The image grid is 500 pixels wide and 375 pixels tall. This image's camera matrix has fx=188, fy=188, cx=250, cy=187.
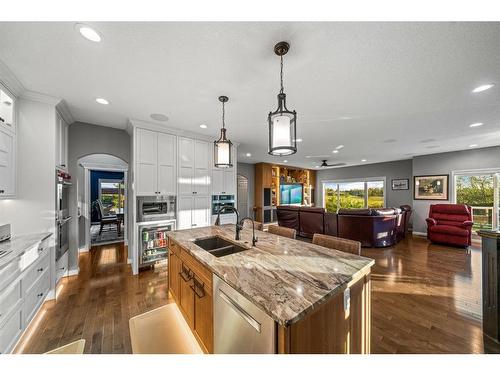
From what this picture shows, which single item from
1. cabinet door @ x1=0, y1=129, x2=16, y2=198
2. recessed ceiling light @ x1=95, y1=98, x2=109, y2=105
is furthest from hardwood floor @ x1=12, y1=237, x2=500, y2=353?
recessed ceiling light @ x1=95, y1=98, x2=109, y2=105

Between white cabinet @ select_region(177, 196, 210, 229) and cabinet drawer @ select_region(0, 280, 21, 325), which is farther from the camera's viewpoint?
white cabinet @ select_region(177, 196, 210, 229)

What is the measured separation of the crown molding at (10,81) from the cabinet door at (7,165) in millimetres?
492

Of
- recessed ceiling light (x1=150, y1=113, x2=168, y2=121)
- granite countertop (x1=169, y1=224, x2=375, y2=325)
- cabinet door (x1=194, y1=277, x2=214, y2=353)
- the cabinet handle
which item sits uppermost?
recessed ceiling light (x1=150, y1=113, x2=168, y2=121)

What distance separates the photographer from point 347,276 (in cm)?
110

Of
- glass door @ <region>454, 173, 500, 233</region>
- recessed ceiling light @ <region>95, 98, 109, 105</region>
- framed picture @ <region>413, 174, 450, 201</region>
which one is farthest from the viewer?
framed picture @ <region>413, 174, 450, 201</region>

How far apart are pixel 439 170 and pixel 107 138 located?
28.4ft

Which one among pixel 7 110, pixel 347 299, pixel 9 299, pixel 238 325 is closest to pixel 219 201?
pixel 9 299

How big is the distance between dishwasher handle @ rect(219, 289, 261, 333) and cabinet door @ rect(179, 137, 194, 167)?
2989mm

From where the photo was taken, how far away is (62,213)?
2762 mm

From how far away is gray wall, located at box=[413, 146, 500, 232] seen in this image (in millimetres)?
4973

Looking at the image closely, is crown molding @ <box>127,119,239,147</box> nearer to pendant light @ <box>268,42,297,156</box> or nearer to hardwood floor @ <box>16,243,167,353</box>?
hardwood floor @ <box>16,243,167,353</box>

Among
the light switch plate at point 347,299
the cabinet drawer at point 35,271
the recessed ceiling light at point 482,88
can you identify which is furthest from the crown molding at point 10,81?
the recessed ceiling light at point 482,88

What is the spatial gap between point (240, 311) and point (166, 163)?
310 cm
